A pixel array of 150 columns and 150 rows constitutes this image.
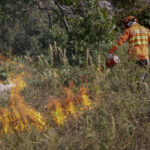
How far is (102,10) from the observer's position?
22.0 feet

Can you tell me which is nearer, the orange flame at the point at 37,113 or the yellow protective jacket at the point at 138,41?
the orange flame at the point at 37,113

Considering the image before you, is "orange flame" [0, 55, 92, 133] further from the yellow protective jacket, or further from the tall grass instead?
the yellow protective jacket

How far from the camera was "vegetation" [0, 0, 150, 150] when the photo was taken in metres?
3.05

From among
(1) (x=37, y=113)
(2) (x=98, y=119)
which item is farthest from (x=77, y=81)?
(2) (x=98, y=119)

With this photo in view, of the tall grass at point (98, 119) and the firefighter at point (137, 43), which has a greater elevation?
the firefighter at point (137, 43)

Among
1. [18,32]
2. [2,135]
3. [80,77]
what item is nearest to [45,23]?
[18,32]

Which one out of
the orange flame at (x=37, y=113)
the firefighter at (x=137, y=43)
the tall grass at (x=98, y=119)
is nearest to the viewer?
the tall grass at (x=98, y=119)

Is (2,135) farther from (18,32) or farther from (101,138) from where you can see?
(18,32)

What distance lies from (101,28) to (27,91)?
10.4 feet

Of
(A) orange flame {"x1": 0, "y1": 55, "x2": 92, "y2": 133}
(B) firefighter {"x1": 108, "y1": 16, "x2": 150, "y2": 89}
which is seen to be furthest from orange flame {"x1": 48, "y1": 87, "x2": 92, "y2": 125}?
(B) firefighter {"x1": 108, "y1": 16, "x2": 150, "y2": 89}

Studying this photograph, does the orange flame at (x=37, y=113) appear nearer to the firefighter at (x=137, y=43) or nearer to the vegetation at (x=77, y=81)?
the vegetation at (x=77, y=81)

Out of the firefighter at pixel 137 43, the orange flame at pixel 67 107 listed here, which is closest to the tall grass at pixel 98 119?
the orange flame at pixel 67 107

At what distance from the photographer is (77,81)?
5.34 metres

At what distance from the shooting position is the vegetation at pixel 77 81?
3.05 m
